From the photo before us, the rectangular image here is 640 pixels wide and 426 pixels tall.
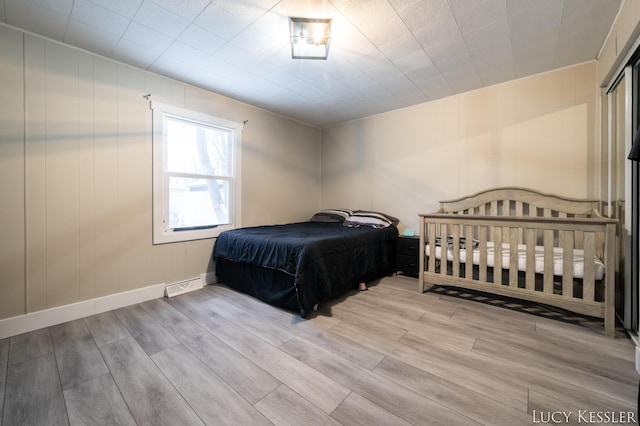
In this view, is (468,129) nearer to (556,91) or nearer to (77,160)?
(556,91)

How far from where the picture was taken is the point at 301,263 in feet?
7.02

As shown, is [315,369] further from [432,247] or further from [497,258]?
[497,258]

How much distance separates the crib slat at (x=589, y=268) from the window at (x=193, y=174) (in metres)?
3.51

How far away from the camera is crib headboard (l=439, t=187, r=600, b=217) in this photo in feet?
8.14

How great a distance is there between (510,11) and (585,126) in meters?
1.60

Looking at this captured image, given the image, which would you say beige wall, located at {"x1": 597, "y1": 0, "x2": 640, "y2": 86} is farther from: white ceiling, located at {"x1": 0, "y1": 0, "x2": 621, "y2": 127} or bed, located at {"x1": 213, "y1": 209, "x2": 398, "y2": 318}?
bed, located at {"x1": 213, "y1": 209, "x2": 398, "y2": 318}

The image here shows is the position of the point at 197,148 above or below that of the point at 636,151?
above

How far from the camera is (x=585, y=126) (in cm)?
251

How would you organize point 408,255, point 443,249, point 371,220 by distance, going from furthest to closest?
point 371,220
point 408,255
point 443,249

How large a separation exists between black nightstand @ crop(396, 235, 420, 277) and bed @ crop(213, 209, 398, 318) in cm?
13

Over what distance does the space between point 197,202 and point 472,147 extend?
3.53 metres

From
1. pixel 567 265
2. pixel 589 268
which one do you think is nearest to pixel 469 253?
pixel 567 265

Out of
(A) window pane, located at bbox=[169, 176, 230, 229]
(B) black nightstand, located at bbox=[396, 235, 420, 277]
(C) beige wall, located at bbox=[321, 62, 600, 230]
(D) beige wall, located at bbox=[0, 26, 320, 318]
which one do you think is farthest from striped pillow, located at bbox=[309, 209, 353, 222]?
(D) beige wall, located at bbox=[0, 26, 320, 318]

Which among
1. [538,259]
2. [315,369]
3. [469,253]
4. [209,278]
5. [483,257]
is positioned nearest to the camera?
[315,369]
